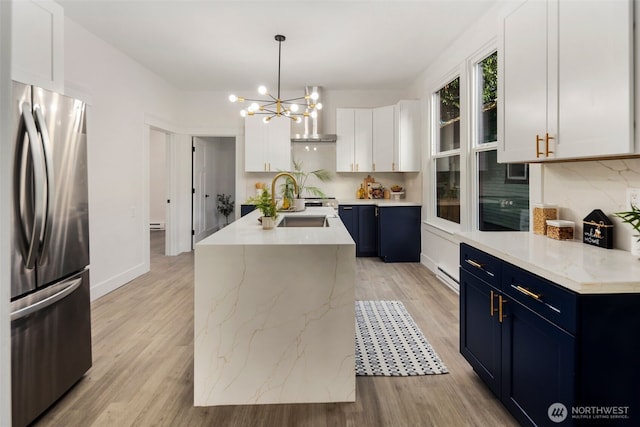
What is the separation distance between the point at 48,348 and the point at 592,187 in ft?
10.1

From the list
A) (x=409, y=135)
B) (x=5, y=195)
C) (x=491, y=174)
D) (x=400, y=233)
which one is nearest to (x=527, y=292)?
(x=5, y=195)

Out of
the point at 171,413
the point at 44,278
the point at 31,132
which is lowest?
the point at 171,413

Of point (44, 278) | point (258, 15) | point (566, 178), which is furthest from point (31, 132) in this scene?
point (566, 178)

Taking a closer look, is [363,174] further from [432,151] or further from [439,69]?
[439,69]

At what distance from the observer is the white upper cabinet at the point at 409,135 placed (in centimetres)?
559

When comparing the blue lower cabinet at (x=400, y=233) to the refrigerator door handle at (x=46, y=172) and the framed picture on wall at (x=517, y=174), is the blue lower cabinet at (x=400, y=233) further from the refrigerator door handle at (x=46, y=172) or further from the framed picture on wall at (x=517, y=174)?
the refrigerator door handle at (x=46, y=172)

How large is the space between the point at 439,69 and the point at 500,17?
230 centimetres

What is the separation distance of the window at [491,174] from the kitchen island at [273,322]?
1.94 meters

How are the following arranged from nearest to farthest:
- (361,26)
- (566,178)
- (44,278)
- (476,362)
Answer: (44,278) → (476,362) → (566,178) → (361,26)

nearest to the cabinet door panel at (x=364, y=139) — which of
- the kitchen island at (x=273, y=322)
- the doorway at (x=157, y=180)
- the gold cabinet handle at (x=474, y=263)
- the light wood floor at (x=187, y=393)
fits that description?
the light wood floor at (x=187, y=393)

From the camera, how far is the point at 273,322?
6.37 ft

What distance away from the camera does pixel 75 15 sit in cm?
347

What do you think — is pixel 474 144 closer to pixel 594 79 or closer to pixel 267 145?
pixel 594 79

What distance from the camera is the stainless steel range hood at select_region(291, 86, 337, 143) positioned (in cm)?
596
